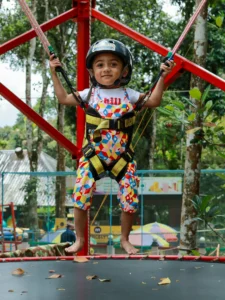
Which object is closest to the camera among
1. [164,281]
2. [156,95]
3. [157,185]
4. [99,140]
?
[164,281]

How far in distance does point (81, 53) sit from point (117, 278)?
2.01 metres

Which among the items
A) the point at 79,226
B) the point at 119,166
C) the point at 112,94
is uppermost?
the point at 112,94

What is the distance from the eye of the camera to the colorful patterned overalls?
291 centimetres

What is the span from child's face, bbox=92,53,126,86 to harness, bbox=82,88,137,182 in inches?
6.3

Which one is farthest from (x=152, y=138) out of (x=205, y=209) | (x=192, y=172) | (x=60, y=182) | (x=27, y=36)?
(x=205, y=209)

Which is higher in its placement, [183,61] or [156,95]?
[183,61]

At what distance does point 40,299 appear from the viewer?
241cm

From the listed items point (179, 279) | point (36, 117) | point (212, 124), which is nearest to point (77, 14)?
point (36, 117)

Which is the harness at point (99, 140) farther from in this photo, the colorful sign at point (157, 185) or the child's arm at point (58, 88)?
the colorful sign at point (157, 185)

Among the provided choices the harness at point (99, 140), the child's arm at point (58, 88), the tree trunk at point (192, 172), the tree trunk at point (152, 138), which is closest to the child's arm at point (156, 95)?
the harness at point (99, 140)

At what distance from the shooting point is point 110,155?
115 inches

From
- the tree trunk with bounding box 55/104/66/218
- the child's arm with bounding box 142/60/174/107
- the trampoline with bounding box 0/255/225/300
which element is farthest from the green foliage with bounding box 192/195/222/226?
the tree trunk with bounding box 55/104/66/218

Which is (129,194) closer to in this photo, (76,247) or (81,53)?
(76,247)

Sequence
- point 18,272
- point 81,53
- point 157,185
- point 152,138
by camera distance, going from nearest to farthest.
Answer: point 18,272 → point 81,53 → point 157,185 → point 152,138
